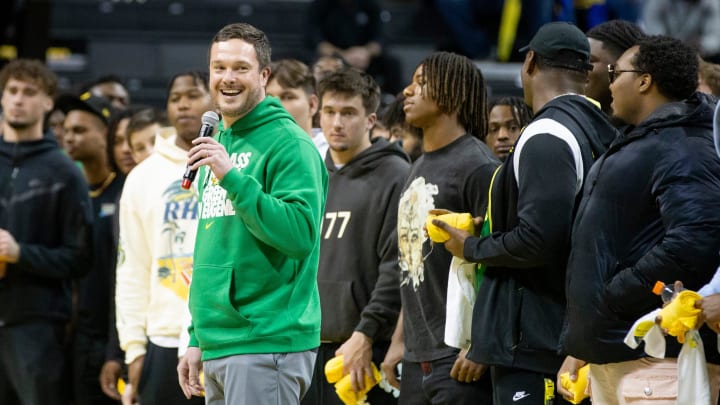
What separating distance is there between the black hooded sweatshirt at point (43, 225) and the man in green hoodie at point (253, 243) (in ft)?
8.74

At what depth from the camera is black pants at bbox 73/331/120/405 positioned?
6.81 metres

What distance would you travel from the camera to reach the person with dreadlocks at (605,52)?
5.07 metres

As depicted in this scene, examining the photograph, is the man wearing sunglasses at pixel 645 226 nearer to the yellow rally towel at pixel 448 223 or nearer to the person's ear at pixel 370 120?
the yellow rally towel at pixel 448 223

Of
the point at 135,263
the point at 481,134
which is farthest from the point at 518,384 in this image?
the point at 135,263

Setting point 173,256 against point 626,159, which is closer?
point 626,159

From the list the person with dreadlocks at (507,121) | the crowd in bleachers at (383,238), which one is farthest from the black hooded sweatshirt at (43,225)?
the person with dreadlocks at (507,121)

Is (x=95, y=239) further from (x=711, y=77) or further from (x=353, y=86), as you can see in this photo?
(x=711, y=77)

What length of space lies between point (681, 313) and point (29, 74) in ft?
14.8

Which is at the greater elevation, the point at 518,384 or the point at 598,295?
the point at 598,295

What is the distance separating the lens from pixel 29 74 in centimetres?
702

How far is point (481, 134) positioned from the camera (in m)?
5.13

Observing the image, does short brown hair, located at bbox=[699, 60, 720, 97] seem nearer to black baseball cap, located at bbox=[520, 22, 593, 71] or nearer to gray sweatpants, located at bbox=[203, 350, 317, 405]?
black baseball cap, located at bbox=[520, 22, 593, 71]

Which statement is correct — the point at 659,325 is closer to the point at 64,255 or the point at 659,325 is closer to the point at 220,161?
the point at 220,161

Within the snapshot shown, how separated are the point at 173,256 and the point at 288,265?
1748mm
